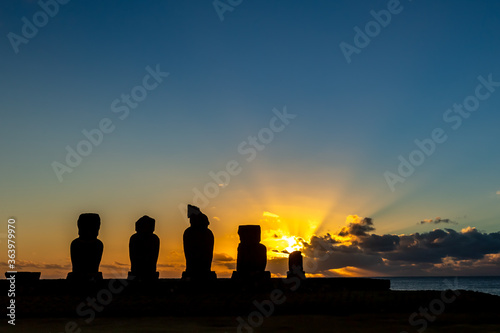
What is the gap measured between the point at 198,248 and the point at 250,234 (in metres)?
2.61

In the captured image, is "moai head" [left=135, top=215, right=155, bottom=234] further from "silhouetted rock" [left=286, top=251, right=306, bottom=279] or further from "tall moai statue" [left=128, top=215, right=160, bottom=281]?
"silhouetted rock" [left=286, top=251, right=306, bottom=279]

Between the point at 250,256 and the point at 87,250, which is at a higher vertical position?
the point at 87,250

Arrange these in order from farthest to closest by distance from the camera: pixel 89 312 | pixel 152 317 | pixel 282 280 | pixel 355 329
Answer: pixel 282 280
pixel 89 312
pixel 152 317
pixel 355 329

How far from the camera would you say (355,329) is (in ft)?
28.2

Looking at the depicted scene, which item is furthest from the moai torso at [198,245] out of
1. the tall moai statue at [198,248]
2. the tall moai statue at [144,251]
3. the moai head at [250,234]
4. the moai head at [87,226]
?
the moai head at [87,226]

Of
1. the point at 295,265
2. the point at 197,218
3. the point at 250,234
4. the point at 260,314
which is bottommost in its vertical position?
the point at 260,314

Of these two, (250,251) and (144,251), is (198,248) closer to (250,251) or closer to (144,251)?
(144,251)

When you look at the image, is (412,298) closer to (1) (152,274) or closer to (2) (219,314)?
(2) (219,314)

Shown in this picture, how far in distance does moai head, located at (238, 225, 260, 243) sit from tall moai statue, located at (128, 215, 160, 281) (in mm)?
A: 3595

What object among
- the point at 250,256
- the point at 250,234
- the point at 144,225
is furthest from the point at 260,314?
the point at 250,234

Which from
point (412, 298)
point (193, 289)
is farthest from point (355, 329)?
point (193, 289)

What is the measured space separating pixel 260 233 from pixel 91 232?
21.8ft

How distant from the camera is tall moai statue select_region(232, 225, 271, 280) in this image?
19.6 meters

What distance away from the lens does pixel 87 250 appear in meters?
17.7
